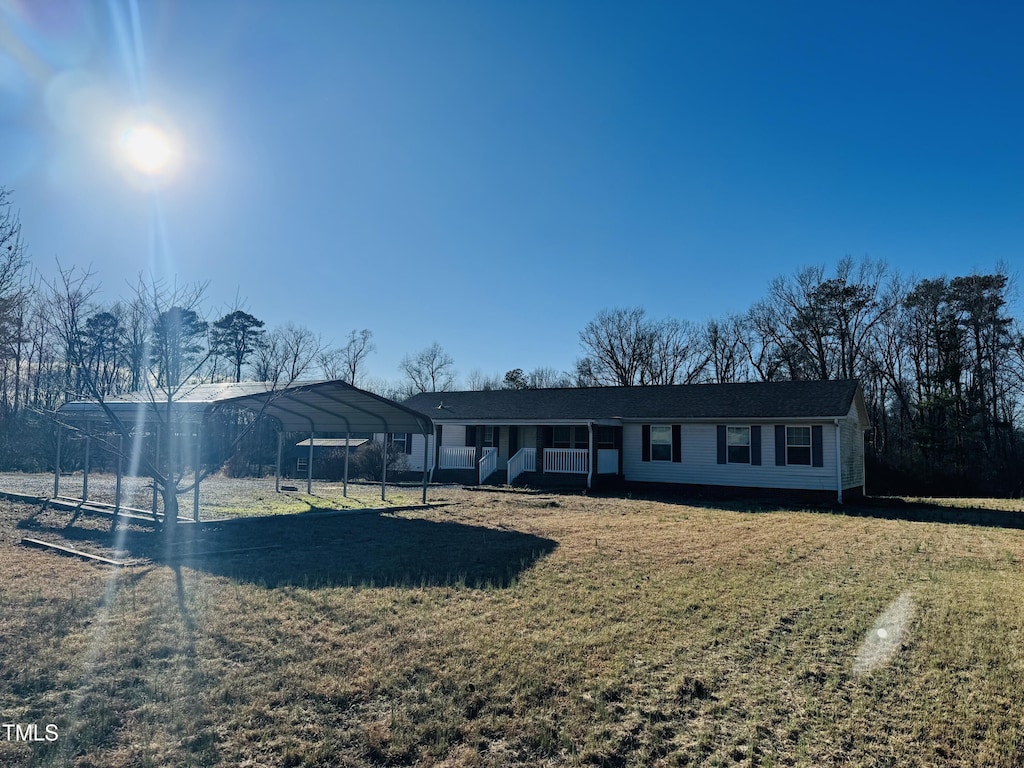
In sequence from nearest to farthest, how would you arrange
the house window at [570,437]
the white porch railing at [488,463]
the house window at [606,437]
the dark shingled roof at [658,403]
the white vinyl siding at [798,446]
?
1. the white vinyl siding at [798,446]
2. the dark shingled roof at [658,403]
3. the house window at [606,437]
4. the white porch railing at [488,463]
5. the house window at [570,437]

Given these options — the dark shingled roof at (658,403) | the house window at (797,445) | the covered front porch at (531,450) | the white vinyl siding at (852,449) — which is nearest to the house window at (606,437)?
the covered front porch at (531,450)

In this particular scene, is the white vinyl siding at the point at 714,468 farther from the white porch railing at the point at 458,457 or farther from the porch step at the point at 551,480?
the white porch railing at the point at 458,457

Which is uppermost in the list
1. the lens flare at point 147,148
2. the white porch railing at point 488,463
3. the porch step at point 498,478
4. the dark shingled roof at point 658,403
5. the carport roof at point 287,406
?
the lens flare at point 147,148

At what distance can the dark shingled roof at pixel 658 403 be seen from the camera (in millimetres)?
18500

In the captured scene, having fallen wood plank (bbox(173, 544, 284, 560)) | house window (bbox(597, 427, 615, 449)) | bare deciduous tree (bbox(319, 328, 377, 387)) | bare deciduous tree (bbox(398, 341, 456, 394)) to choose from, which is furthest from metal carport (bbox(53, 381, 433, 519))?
bare deciduous tree (bbox(398, 341, 456, 394))

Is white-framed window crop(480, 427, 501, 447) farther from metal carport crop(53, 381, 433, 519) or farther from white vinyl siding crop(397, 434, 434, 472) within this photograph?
metal carport crop(53, 381, 433, 519)

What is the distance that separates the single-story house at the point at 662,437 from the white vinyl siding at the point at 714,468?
3 centimetres

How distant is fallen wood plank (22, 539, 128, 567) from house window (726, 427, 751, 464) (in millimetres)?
16636

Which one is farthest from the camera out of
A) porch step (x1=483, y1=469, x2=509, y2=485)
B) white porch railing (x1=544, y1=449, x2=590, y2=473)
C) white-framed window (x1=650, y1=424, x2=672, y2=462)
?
porch step (x1=483, y1=469, x2=509, y2=485)

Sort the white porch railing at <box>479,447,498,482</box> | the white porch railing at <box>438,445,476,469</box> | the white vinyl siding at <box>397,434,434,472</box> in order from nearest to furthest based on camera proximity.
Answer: the white porch railing at <box>479,447,498,482</box>
the white porch railing at <box>438,445,476,469</box>
the white vinyl siding at <box>397,434,434,472</box>

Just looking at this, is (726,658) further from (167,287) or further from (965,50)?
(965,50)

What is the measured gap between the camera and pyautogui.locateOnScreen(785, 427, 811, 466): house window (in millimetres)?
18062

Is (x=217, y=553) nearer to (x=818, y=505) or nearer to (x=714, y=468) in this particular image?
→ (x=818, y=505)

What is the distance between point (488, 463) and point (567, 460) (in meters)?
3.15
